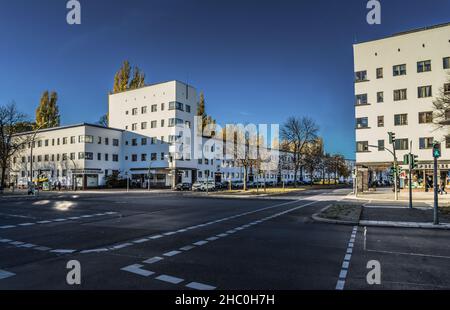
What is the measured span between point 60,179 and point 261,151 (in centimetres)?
4114

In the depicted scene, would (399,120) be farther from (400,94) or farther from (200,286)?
(200,286)

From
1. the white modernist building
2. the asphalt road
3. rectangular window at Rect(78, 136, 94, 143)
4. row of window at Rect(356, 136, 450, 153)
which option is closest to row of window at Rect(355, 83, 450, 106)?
row of window at Rect(356, 136, 450, 153)

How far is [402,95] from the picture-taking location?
4509cm

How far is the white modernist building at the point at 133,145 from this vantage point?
209 feet

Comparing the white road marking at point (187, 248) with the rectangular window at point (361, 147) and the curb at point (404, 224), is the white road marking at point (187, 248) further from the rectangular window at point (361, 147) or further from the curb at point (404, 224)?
the rectangular window at point (361, 147)

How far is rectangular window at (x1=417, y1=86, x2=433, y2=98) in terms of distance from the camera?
4319cm

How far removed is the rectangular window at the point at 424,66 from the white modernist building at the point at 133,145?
2920 centimetres

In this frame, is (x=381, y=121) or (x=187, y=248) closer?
(x=187, y=248)

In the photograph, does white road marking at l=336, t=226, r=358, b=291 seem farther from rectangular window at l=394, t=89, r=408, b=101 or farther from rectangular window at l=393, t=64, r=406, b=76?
rectangular window at l=393, t=64, r=406, b=76

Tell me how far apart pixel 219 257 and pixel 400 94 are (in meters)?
46.1

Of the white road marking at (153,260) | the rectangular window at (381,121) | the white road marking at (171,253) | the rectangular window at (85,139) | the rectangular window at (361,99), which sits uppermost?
the rectangular window at (361,99)

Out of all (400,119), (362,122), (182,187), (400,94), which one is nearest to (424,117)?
(400,119)

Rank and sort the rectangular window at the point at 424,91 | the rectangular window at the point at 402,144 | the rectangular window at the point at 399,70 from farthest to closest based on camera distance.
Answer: the rectangular window at the point at 399,70 < the rectangular window at the point at 402,144 < the rectangular window at the point at 424,91

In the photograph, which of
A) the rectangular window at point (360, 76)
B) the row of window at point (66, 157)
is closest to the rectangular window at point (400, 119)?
the rectangular window at point (360, 76)
